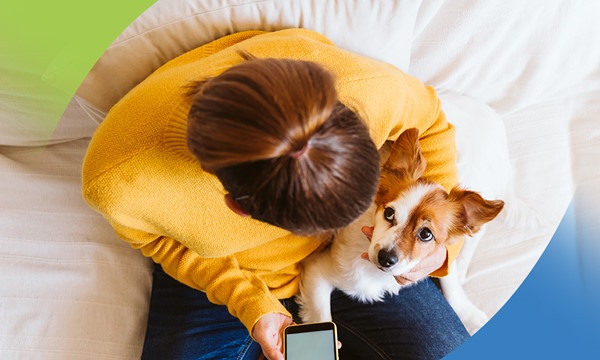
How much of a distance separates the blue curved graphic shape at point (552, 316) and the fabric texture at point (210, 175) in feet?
1.14

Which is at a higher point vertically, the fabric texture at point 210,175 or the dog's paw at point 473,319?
the fabric texture at point 210,175

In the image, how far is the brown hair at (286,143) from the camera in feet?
2.49

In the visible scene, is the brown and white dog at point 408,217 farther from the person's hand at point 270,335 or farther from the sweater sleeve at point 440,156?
the person's hand at point 270,335

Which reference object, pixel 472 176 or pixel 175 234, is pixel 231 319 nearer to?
pixel 175 234

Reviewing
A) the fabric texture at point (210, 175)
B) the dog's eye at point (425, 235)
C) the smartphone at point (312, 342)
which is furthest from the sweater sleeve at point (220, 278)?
the dog's eye at point (425, 235)

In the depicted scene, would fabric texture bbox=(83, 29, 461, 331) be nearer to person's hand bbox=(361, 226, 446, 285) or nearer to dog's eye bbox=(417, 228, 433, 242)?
person's hand bbox=(361, 226, 446, 285)

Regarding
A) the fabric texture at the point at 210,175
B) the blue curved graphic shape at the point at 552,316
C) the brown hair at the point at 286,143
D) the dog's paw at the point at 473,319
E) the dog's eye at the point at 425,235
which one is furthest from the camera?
the dog's paw at the point at 473,319

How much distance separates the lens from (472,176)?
1.51m

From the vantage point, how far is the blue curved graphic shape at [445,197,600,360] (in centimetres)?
90

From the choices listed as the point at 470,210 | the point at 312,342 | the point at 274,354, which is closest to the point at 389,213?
the point at 470,210

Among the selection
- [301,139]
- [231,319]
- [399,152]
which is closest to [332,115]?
[301,139]

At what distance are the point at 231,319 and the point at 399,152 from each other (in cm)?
64

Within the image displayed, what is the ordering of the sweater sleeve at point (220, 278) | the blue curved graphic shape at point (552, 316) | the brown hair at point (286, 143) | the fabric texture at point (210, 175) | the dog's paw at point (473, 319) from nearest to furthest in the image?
the brown hair at point (286, 143), the blue curved graphic shape at point (552, 316), the fabric texture at point (210, 175), the sweater sleeve at point (220, 278), the dog's paw at point (473, 319)

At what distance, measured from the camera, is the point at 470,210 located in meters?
1.17
